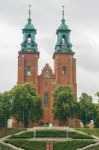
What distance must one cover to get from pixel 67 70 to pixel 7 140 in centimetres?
2588

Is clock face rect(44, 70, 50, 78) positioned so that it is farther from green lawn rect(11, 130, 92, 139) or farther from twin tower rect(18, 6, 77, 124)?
green lawn rect(11, 130, 92, 139)

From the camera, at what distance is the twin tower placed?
300 feet

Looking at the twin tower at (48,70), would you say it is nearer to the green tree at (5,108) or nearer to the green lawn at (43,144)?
the green tree at (5,108)

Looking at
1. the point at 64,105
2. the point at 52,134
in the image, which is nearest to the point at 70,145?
the point at 52,134

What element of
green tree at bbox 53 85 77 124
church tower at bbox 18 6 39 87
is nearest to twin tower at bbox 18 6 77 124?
church tower at bbox 18 6 39 87

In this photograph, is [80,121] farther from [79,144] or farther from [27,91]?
[79,144]

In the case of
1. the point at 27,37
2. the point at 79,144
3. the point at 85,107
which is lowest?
the point at 79,144

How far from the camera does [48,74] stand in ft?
306

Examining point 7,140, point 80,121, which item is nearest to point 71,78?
point 80,121

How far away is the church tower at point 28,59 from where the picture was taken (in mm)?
91750

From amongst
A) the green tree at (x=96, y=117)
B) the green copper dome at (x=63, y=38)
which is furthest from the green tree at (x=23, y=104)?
the green copper dome at (x=63, y=38)

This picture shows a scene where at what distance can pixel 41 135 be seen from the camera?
241ft

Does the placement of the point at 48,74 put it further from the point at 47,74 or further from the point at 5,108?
the point at 5,108

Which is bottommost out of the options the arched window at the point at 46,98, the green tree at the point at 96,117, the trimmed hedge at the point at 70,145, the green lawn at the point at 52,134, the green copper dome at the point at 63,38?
the trimmed hedge at the point at 70,145
